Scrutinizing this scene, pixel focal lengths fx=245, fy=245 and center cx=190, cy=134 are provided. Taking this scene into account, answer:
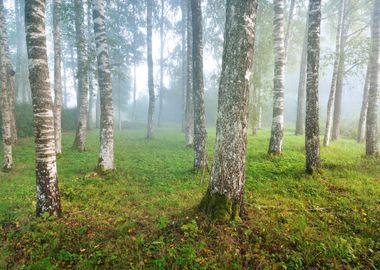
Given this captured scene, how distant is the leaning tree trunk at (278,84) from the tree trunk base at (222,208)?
5528 mm

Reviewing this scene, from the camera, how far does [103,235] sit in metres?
4.88

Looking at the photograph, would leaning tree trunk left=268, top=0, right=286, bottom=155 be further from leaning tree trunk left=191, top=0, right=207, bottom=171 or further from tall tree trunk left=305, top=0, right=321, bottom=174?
leaning tree trunk left=191, top=0, right=207, bottom=171

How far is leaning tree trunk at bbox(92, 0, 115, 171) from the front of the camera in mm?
9445

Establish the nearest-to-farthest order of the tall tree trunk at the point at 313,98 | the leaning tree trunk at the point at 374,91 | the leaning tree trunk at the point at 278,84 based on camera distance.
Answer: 1. the tall tree trunk at the point at 313,98
2. the leaning tree trunk at the point at 374,91
3. the leaning tree trunk at the point at 278,84

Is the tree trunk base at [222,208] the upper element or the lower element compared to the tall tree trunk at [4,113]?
lower

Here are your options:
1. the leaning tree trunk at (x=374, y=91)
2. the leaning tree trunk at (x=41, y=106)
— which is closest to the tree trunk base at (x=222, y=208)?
the leaning tree trunk at (x=41, y=106)

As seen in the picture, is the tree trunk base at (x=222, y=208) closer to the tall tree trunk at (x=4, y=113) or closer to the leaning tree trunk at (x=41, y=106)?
the leaning tree trunk at (x=41, y=106)

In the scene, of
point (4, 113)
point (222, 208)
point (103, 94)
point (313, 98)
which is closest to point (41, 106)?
point (103, 94)

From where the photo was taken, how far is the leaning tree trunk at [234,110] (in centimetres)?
499

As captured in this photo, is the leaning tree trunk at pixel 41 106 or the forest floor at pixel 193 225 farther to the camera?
the leaning tree trunk at pixel 41 106

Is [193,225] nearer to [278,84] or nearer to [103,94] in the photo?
[103,94]

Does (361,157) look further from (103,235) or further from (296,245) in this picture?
(103,235)

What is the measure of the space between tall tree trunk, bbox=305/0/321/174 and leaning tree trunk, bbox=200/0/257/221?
3583 mm

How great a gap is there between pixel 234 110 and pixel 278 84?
6.07 metres
